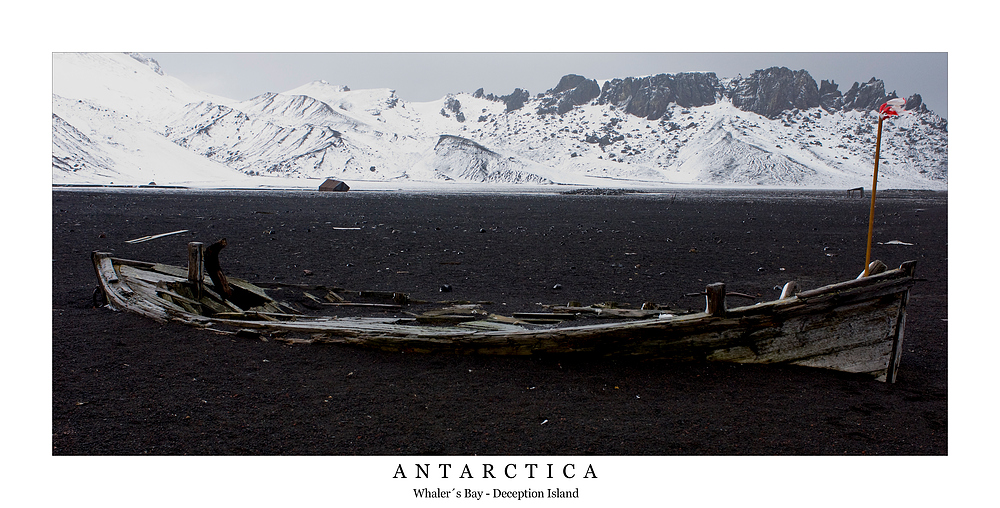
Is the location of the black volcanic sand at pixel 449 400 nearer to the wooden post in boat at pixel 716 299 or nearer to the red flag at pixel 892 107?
the wooden post in boat at pixel 716 299

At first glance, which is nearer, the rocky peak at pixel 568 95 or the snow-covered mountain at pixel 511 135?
the snow-covered mountain at pixel 511 135

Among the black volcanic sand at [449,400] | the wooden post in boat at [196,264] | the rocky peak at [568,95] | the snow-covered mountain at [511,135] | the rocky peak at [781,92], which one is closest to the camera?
the black volcanic sand at [449,400]

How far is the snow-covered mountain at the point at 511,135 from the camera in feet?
253

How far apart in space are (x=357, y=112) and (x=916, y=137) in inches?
4685

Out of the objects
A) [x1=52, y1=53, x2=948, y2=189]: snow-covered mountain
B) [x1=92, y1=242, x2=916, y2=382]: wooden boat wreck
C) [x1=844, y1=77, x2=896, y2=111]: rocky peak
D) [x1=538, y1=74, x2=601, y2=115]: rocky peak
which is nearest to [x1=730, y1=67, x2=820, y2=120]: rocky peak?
[x1=52, y1=53, x2=948, y2=189]: snow-covered mountain

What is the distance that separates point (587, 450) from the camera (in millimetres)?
3875

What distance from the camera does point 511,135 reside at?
156625 millimetres

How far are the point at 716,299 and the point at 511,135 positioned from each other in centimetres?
15461

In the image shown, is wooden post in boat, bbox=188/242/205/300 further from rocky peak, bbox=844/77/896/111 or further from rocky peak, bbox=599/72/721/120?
rocky peak, bbox=599/72/721/120

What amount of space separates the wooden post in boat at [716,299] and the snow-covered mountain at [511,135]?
184ft

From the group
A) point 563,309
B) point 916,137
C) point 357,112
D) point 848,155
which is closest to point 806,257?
point 563,309

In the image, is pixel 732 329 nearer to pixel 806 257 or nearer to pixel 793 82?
pixel 806 257

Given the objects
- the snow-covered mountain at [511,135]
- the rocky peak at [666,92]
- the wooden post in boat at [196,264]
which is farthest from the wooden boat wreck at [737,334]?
the rocky peak at [666,92]

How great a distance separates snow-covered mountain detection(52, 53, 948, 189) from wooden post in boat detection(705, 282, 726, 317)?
5609cm
